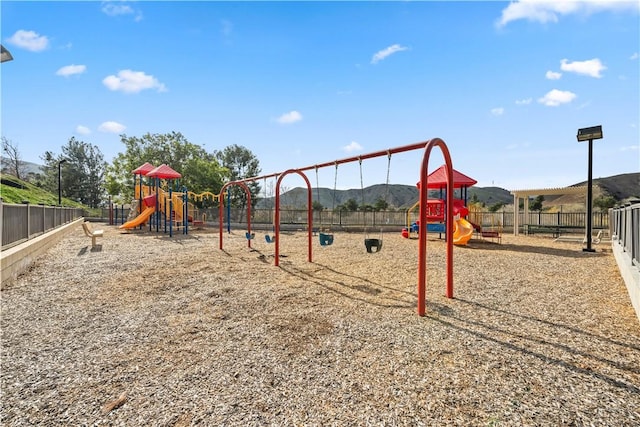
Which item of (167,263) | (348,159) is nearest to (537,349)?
(348,159)

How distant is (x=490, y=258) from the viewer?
9.78 m

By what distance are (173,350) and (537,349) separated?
3.85 metres

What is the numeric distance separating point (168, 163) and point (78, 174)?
79.4ft

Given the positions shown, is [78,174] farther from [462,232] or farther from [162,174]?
[462,232]

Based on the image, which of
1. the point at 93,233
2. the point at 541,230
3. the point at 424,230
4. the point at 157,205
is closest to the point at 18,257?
the point at 93,233

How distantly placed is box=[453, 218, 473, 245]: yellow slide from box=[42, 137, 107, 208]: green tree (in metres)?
52.4

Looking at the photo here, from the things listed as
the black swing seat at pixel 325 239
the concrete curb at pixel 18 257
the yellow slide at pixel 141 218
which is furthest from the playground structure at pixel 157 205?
the black swing seat at pixel 325 239

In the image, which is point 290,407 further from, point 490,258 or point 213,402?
point 490,258

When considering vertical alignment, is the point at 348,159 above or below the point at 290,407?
above

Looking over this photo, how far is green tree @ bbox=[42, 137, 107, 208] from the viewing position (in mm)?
49591

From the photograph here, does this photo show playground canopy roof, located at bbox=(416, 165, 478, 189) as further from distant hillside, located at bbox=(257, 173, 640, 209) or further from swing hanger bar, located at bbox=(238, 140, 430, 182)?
distant hillside, located at bbox=(257, 173, 640, 209)

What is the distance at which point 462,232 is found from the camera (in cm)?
1297

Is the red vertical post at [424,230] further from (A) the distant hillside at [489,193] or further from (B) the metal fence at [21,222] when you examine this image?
(A) the distant hillside at [489,193]

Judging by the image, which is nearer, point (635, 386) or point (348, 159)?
point (635, 386)
